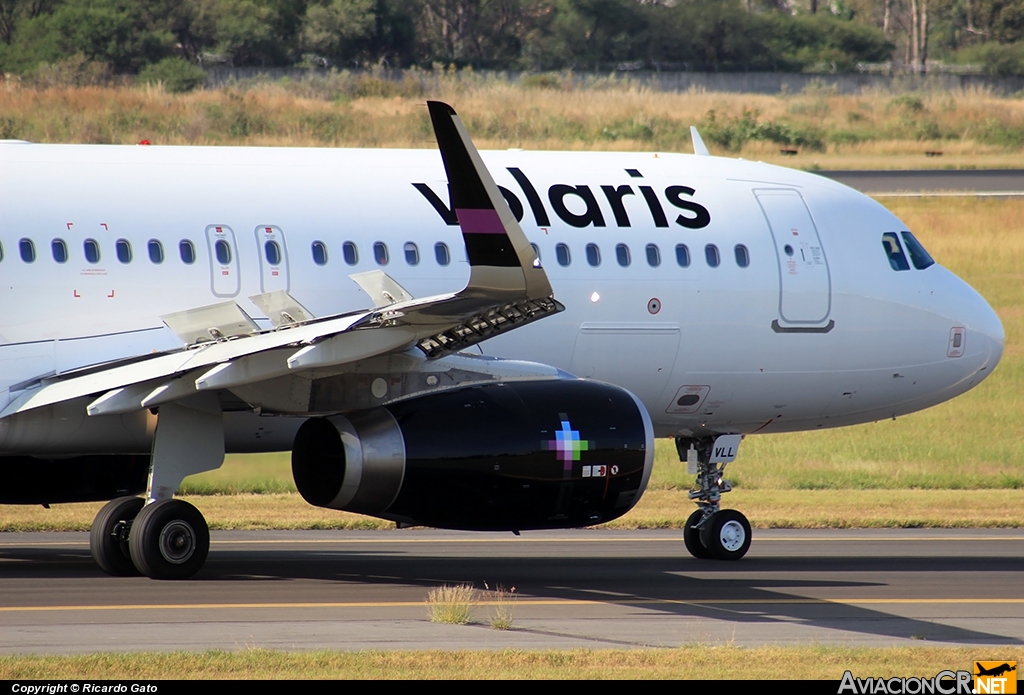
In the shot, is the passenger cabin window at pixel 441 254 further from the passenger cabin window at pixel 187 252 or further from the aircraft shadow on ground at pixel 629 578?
the aircraft shadow on ground at pixel 629 578

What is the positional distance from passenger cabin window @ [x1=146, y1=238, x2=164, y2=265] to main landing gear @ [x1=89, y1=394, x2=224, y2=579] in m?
1.51

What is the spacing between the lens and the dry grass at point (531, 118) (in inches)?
1750

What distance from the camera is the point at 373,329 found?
42.8ft

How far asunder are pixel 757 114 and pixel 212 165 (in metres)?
47.2

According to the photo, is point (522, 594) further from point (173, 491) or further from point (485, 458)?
point (173, 491)

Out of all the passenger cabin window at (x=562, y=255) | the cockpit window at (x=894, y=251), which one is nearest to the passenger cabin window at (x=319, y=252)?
the passenger cabin window at (x=562, y=255)

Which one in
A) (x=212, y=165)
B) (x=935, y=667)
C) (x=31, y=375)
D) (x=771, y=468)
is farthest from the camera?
(x=771, y=468)

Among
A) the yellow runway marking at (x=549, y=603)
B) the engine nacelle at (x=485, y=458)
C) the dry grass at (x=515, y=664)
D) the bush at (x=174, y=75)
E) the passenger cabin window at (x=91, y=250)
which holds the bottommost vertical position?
the yellow runway marking at (x=549, y=603)

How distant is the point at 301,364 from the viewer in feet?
42.5

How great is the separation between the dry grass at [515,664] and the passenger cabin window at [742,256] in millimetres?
6545

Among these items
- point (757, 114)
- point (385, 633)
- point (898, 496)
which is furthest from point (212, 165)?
point (757, 114)

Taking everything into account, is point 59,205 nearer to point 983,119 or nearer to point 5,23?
point 5,23

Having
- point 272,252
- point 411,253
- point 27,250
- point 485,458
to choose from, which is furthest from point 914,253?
point 27,250

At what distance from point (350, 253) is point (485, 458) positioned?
9.88ft
